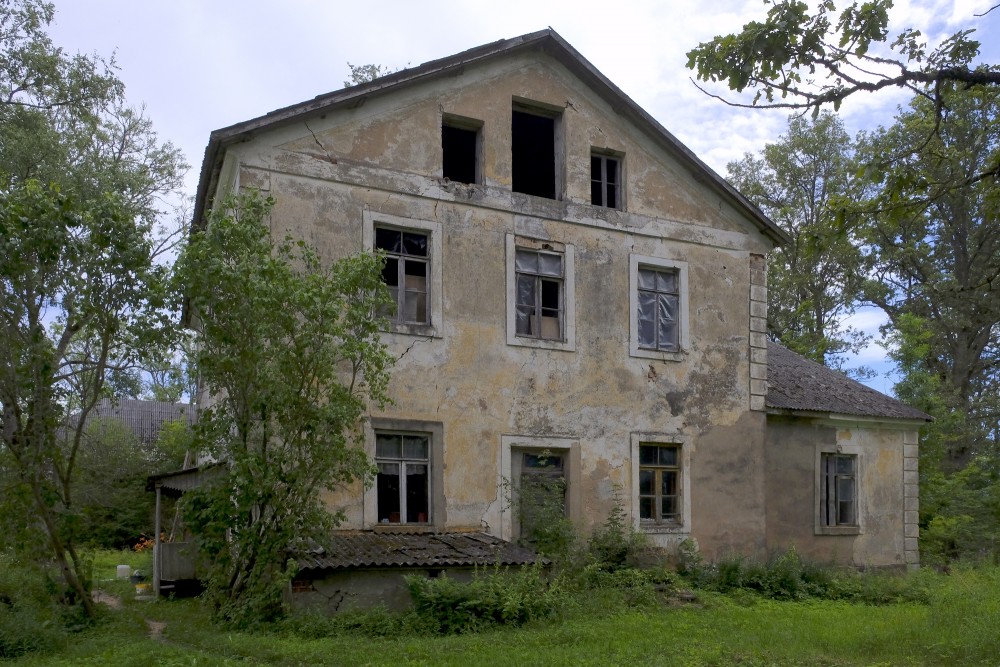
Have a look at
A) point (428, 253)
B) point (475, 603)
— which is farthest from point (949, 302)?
point (475, 603)

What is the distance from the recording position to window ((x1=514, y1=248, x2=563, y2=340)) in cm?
1497

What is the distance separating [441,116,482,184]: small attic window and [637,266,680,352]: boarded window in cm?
325

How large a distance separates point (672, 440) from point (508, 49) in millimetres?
6680

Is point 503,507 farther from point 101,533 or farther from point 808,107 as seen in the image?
A: point 101,533

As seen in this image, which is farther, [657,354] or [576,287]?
[657,354]

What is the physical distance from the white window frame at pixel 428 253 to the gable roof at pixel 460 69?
1658mm

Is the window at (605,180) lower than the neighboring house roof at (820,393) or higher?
higher

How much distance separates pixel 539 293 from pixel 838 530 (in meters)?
7.27

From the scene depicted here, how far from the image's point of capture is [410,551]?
12344mm

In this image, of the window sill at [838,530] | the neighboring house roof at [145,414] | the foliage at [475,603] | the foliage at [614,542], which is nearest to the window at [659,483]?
the foliage at [614,542]

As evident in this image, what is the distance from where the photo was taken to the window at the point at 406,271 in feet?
45.6

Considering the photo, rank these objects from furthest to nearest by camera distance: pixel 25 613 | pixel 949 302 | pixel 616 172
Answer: pixel 949 302, pixel 616 172, pixel 25 613

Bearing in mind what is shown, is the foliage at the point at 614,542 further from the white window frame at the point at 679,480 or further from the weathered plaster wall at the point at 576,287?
the white window frame at the point at 679,480

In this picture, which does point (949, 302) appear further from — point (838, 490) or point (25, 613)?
point (25, 613)
